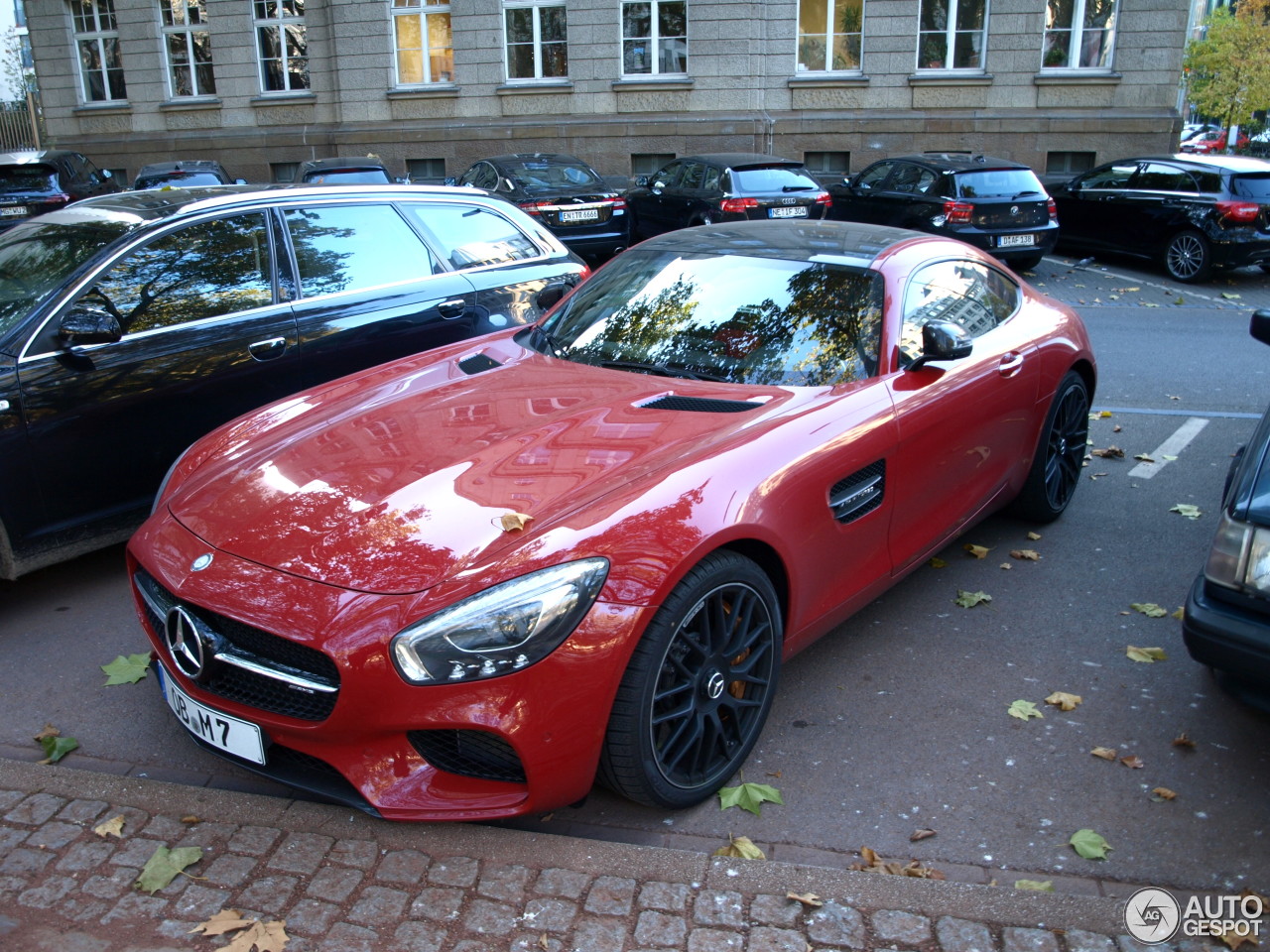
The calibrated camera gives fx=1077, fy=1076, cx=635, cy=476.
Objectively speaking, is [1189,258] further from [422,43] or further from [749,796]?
[422,43]

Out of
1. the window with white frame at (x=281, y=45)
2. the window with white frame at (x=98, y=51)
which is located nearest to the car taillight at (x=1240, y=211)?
the window with white frame at (x=281, y=45)

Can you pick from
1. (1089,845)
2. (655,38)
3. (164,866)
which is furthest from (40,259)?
(655,38)

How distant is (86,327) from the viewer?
446 centimetres

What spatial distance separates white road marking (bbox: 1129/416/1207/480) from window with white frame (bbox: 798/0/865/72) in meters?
17.1

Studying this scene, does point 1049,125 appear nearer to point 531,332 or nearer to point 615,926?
point 531,332

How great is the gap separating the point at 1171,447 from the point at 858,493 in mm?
3997

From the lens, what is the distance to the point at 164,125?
25.4m

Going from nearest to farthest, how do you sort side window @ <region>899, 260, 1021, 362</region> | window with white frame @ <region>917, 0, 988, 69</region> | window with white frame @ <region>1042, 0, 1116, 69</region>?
side window @ <region>899, 260, 1021, 362</region> < window with white frame @ <region>1042, 0, 1116, 69</region> < window with white frame @ <region>917, 0, 988, 69</region>

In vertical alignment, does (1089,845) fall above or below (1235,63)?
below

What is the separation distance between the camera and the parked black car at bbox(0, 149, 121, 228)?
15.4 metres

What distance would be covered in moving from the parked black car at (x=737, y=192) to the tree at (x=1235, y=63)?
58.1ft

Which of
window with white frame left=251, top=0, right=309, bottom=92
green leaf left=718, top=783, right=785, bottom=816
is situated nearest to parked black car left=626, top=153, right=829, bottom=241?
green leaf left=718, top=783, right=785, bottom=816

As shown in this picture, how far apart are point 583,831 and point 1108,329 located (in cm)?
923

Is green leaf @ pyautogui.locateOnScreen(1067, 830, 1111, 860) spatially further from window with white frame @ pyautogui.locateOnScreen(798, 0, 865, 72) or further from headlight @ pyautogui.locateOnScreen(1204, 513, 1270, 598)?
window with white frame @ pyautogui.locateOnScreen(798, 0, 865, 72)
